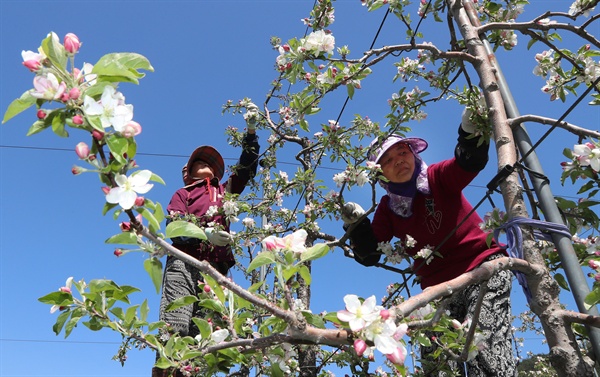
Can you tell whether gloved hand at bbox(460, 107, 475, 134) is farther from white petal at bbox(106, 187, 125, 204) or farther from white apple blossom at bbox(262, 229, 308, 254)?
white petal at bbox(106, 187, 125, 204)

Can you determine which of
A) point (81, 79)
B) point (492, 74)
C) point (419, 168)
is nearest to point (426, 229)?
point (419, 168)

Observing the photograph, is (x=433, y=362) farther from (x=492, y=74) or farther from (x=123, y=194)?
(x=123, y=194)

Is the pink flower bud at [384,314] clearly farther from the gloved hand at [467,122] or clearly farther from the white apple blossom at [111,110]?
the gloved hand at [467,122]

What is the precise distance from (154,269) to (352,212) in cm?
153

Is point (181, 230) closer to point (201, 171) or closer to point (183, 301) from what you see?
point (183, 301)

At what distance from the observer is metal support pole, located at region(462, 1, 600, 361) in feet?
4.09

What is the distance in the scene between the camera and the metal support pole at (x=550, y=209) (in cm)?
125

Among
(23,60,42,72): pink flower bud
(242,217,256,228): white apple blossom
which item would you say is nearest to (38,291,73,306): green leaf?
(23,60,42,72): pink flower bud

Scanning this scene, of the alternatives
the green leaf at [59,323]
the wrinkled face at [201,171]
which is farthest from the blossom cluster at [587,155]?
the wrinkled face at [201,171]

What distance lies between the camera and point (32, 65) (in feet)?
2.68

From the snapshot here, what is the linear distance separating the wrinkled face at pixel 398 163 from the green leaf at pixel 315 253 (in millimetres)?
1436

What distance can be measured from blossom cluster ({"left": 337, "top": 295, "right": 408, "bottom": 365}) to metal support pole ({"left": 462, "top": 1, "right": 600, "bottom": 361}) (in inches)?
26.5

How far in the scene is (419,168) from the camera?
7.48 feet

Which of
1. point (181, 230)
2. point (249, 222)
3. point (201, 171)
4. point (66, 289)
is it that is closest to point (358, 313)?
point (181, 230)
